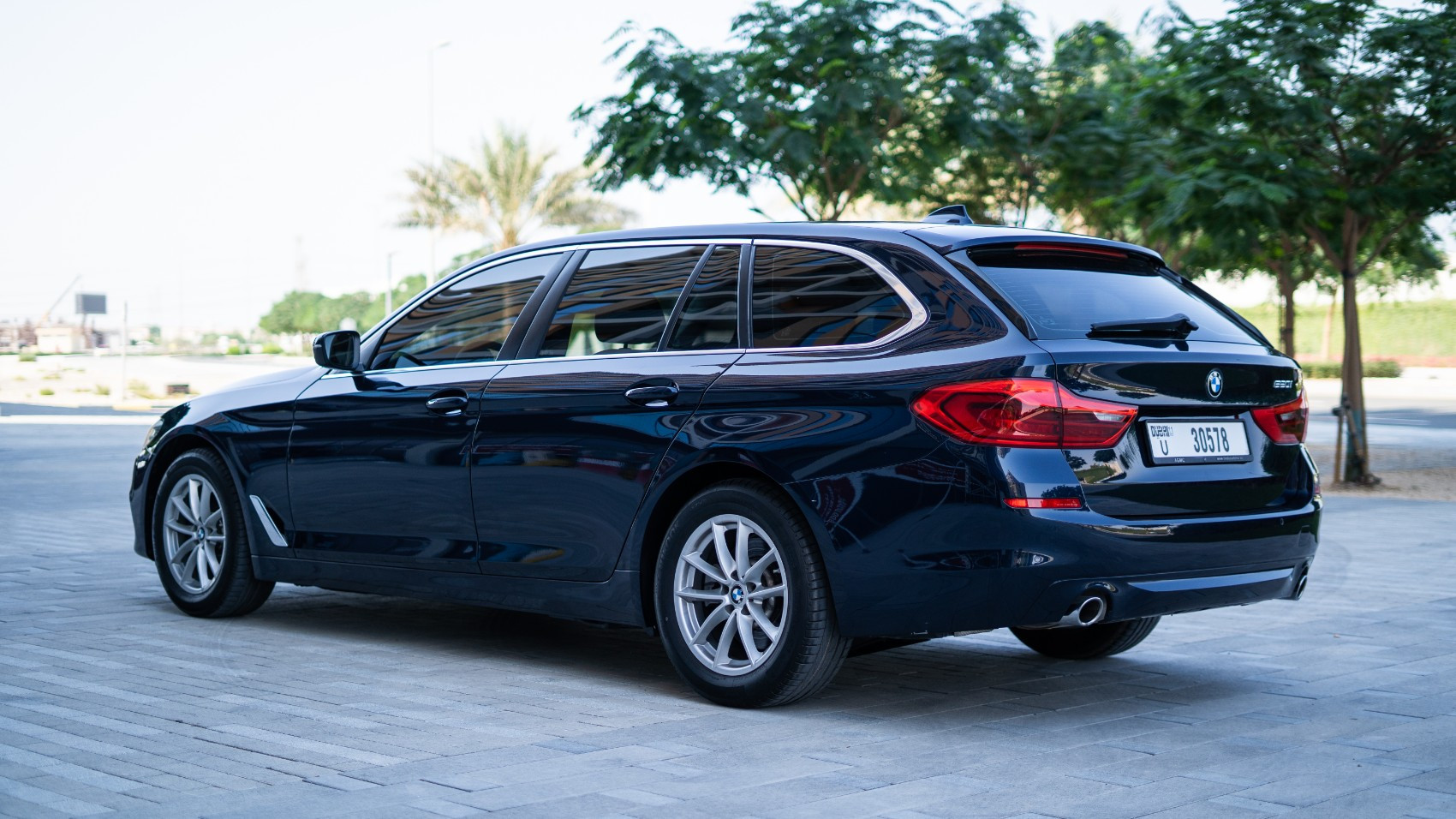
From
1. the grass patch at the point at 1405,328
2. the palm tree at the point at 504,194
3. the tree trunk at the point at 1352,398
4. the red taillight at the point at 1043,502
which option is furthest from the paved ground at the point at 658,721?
the grass patch at the point at 1405,328

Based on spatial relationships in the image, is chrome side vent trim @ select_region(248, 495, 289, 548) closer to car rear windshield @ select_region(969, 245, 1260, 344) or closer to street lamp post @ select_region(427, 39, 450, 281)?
car rear windshield @ select_region(969, 245, 1260, 344)

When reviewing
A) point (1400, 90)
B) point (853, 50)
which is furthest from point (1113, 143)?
point (1400, 90)

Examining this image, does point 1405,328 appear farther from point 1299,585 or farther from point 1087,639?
point 1299,585

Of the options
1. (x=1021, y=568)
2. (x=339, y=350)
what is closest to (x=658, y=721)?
(x=1021, y=568)

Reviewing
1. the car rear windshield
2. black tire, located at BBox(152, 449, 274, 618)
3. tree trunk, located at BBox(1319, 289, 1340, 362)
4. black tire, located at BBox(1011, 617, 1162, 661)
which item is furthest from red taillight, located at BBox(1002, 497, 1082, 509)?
tree trunk, located at BBox(1319, 289, 1340, 362)

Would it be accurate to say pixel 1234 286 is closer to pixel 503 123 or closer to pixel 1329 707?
pixel 503 123

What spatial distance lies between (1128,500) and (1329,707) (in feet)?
4.10

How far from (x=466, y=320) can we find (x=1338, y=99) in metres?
11.0

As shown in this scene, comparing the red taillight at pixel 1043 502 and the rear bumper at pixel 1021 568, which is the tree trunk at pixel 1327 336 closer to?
the rear bumper at pixel 1021 568

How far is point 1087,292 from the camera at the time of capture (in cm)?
525

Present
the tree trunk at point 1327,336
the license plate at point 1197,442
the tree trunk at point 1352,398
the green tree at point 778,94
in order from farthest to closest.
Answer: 1. the tree trunk at point 1327,336
2. the green tree at point 778,94
3. the tree trunk at point 1352,398
4. the license plate at point 1197,442

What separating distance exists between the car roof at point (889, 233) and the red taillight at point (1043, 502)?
910 mm

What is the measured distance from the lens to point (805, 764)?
455 cm

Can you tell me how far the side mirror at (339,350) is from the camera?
262 inches
